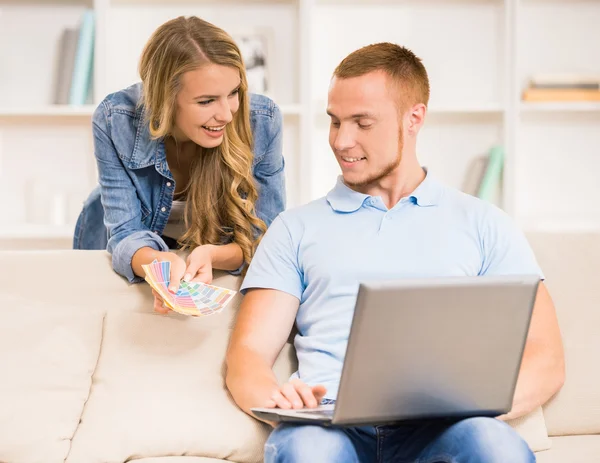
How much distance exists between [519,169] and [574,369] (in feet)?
5.41

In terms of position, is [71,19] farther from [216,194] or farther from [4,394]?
[4,394]

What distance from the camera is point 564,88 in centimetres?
324

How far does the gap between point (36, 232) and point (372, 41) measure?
1497 millimetres

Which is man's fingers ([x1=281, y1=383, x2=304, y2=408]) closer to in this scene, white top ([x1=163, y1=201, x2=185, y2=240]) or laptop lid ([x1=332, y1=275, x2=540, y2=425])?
laptop lid ([x1=332, y1=275, x2=540, y2=425])

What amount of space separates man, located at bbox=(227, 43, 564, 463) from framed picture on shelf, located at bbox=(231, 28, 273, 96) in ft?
4.63

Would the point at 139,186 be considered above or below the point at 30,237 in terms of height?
above

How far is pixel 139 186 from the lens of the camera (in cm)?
205

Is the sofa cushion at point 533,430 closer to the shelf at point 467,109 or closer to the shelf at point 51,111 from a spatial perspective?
the shelf at point 467,109

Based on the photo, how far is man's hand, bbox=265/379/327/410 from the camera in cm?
145

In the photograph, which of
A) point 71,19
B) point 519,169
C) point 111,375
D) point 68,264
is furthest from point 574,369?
point 71,19

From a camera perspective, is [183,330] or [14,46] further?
[14,46]

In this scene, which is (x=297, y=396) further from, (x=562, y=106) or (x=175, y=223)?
(x=562, y=106)

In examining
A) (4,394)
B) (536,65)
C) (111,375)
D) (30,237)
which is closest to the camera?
(4,394)

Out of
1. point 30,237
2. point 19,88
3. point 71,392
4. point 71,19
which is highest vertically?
point 71,19
